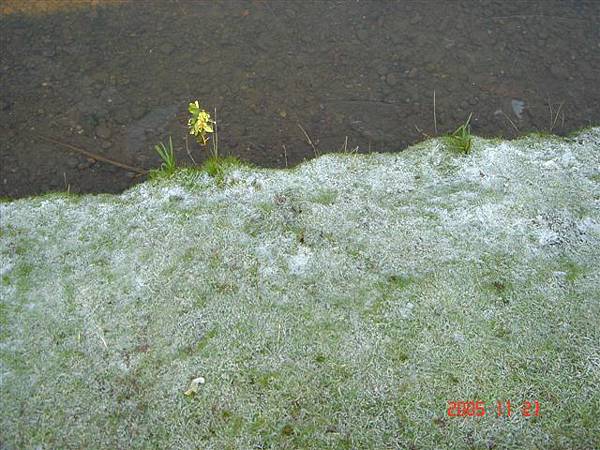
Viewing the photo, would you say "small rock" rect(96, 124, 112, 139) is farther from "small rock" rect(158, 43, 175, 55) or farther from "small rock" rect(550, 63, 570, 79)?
"small rock" rect(550, 63, 570, 79)

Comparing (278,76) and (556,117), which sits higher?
(278,76)

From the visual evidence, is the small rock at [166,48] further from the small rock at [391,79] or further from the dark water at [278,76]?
the small rock at [391,79]

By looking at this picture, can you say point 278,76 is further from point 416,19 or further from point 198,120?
point 416,19

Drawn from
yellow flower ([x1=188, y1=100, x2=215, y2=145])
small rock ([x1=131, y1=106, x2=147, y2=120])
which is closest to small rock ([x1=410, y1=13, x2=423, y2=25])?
yellow flower ([x1=188, y1=100, x2=215, y2=145])

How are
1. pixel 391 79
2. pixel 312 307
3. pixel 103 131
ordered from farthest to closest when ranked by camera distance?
pixel 391 79
pixel 103 131
pixel 312 307
